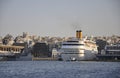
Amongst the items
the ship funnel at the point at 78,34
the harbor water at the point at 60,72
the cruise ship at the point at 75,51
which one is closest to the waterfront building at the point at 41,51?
the ship funnel at the point at 78,34

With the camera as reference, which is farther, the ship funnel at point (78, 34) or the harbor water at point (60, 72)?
the ship funnel at point (78, 34)

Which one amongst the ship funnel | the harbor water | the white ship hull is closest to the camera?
the harbor water

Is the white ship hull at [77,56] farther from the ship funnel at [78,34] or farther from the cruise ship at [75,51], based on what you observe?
the ship funnel at [78,34]

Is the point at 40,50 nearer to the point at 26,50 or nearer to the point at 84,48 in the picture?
the point at 26,50

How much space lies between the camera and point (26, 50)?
16662 centimetres

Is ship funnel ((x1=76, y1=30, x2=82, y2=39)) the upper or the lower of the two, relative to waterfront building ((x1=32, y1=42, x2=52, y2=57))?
upper

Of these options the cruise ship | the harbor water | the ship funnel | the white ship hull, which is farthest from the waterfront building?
the harbor water

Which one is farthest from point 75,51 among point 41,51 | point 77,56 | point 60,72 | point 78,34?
point 60,72

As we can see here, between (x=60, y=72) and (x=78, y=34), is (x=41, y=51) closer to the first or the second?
(x=78, y=34)

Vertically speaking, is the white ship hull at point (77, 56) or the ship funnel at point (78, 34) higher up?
the ship funnel at point (78, 34)

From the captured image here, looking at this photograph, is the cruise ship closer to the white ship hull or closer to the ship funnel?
the white ship hull

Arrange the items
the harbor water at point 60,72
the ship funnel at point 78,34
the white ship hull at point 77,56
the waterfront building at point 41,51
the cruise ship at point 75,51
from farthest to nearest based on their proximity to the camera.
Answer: the waterfront building at point 41,51
the ship funnel at point 78,34
the white ship hull at point 77,56
the cruise ship at point 75,51
the harbor water at point 60,72

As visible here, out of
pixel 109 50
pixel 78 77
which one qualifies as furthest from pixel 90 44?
pixel 78 77

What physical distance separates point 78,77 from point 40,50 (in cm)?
11385
